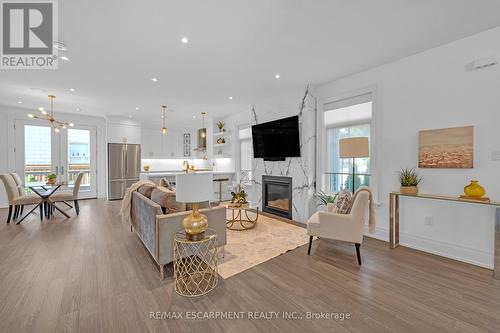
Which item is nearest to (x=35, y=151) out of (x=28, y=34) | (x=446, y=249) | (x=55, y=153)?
(x=55, y=153)

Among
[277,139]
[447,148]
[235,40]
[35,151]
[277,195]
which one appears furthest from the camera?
[35,151]

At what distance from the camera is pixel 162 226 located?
243cm

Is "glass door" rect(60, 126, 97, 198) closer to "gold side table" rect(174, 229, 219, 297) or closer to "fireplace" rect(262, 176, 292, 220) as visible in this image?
"fireplace" rect(262, 176, 292, 220)

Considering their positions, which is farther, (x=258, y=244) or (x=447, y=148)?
(x=258, y=244)

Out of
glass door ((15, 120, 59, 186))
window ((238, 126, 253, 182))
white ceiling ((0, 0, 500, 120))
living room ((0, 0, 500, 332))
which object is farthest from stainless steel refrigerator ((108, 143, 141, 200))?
window ((238, 126, 253, 182))

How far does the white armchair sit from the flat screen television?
2.03 m

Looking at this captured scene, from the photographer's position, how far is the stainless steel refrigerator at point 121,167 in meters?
7.08

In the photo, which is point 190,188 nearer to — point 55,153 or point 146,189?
point 146,189

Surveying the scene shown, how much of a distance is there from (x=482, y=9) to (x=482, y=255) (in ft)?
9.33

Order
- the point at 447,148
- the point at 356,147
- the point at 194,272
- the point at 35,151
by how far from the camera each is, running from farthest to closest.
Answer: the point at 35,151 < the point at 356,147 < the point at 447,148 < the point at 194,272

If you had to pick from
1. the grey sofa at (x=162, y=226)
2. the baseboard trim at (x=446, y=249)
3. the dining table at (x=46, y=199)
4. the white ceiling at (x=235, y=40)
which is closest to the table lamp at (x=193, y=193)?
the grey sofa at (x=162, y=226)

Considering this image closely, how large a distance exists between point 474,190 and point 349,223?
58.6 inches

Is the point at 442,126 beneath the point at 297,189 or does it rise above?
above

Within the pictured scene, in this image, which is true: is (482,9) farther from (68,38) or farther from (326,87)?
(68,38)
